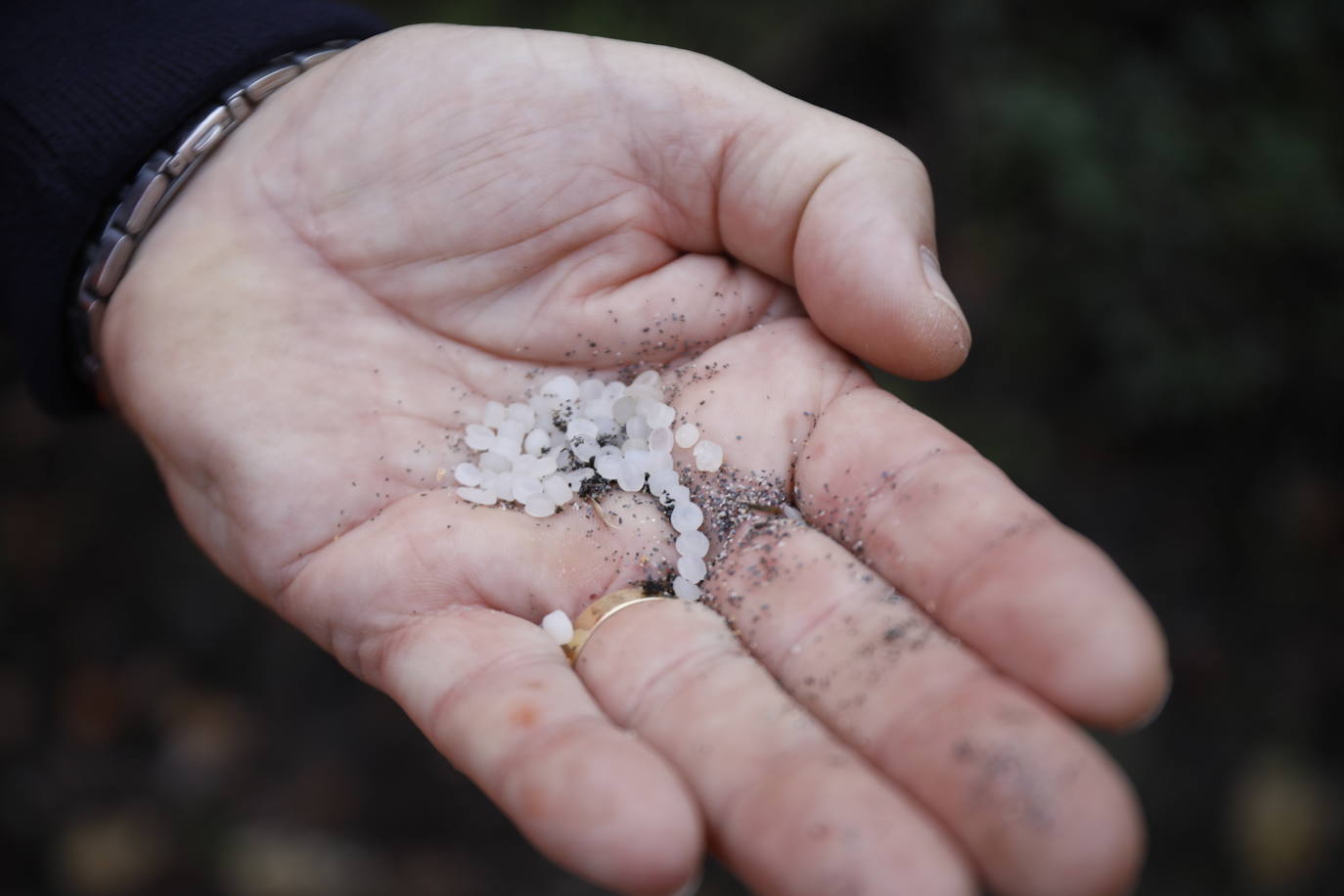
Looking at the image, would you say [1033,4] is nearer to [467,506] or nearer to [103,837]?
[467,506]

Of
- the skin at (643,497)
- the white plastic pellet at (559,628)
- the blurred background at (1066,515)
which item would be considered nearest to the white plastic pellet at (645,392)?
the skin at (643,497)

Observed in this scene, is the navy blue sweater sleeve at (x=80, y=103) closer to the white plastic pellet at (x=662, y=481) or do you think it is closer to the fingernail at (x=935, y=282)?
the white plastic pellet at (x=662, y=481)

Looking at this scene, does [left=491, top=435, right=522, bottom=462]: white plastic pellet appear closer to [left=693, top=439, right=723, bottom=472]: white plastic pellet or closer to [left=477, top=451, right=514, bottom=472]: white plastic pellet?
[left=477, top=451, right=514, bottom=472]: white plastic pellet

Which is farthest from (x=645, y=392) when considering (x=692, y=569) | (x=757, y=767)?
(x=757, y=767)

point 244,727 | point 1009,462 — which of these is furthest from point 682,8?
point 244,727

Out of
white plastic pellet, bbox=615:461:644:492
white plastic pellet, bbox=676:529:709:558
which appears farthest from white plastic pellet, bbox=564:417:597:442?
white plastic pellet, bbox=676:529:709:558

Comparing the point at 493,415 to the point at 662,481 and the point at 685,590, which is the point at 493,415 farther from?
the point at 685,590
